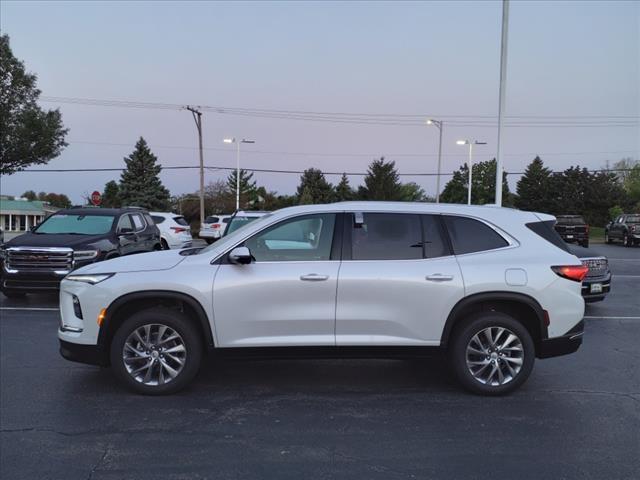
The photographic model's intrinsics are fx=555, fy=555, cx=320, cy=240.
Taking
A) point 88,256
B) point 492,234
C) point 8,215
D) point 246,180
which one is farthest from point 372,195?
point 492,234

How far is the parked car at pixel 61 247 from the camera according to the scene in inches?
376

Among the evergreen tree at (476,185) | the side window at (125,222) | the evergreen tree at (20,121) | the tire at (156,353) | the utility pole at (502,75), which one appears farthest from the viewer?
the evergreen tree at (476,185)

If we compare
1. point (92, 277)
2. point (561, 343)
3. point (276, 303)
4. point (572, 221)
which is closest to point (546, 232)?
point (561, 343)

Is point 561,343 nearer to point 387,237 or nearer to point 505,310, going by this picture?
point 505,310

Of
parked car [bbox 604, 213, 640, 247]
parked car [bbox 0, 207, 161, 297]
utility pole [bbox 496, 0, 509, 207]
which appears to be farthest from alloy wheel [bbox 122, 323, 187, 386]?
parked car [bbox 604, 213, 640, 247]

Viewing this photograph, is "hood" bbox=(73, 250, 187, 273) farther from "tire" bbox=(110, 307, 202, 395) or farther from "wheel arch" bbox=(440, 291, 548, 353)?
"wheel arch" bbox=(440, 291, 548, 353)

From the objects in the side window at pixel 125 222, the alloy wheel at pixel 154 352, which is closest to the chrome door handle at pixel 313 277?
the alloy wheel at pixel 154 352

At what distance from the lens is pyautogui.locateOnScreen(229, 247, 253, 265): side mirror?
4773 millimetres

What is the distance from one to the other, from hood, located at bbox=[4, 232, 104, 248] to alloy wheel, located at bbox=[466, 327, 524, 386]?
741 centimetres

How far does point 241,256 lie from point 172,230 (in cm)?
1611

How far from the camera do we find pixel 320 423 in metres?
4.43

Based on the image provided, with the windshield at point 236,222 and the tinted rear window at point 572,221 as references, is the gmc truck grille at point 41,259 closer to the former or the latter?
the windshield at point 236,222

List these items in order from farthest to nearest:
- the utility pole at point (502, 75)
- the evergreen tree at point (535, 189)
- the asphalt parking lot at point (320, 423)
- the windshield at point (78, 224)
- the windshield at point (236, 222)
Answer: the evergreen tree at point (535, 189), the utility pole at point (502, 75), the windshield at point (236, 222), the windshield at point (78, 224), the asphalt parking lot at point (320, 423)

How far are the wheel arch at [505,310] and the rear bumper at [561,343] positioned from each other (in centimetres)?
5
